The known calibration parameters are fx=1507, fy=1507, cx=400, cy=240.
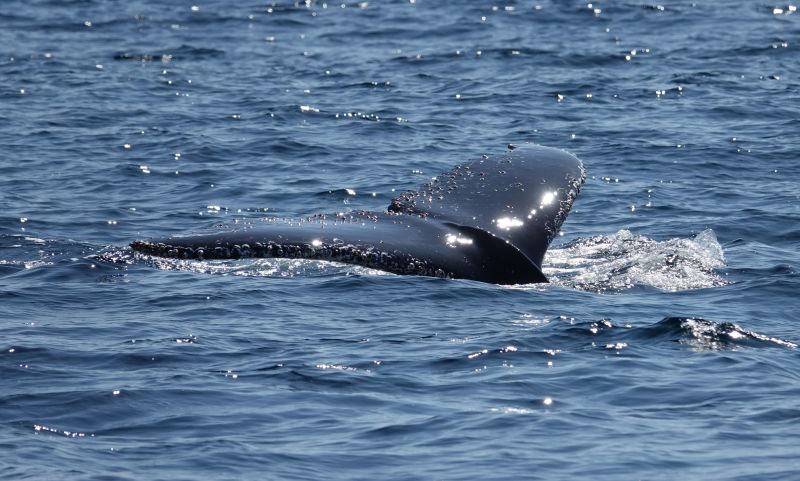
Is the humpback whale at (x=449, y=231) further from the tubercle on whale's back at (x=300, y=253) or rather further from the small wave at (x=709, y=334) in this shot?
the small wave at (x=709, y=334)

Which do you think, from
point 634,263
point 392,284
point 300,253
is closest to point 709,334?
point 634,263

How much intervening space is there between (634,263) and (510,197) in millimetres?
2568

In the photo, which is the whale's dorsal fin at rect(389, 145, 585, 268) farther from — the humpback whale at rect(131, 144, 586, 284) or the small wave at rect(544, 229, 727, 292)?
the small wave at rect(544, 229, 727, 292)

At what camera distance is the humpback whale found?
8.96 meters

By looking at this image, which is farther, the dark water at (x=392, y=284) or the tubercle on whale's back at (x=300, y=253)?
the tubercle on whale's back at (x=300, y=253)

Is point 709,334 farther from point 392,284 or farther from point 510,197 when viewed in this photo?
point 392,284

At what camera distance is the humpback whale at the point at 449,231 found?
8961 mm

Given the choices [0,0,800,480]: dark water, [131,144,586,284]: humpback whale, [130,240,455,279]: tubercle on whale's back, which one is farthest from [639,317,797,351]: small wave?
[130,240,455,279]: tubercle on whale's back

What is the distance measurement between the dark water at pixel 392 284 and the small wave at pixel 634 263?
0.04 meters

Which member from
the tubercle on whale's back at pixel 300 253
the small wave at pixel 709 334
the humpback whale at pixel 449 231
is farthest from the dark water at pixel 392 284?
the tubercle on whale's back at pixel 300 253

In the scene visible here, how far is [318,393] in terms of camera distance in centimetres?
870

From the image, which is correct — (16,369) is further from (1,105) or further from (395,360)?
(1,105)

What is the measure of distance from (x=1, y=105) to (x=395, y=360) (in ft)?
43.5

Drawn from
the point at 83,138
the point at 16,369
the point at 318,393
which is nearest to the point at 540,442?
the point at 318,393
